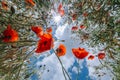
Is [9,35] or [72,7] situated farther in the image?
[72,7]

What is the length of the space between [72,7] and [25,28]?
8.62 feet

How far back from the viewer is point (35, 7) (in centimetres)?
414

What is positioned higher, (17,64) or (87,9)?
(87,9)

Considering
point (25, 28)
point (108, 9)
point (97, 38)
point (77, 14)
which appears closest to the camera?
point (25, 28)

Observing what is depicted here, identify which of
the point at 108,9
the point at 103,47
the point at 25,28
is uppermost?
the point at 108,9

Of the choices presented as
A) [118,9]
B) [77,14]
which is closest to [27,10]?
[118,9]

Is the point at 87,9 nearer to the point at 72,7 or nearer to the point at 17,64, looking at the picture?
the point at 72,7

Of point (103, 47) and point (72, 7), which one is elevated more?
point (72, 7)

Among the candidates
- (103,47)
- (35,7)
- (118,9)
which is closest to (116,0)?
(118,9)

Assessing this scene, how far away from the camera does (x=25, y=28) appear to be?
9.78 feet

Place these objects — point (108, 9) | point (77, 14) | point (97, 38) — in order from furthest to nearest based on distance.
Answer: point (77, 14), point (97, 38), point (108, 9)

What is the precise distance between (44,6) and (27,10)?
62 centimetres

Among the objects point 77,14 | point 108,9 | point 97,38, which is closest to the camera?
point 108,9

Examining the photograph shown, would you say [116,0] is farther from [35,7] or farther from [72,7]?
[72,7]
